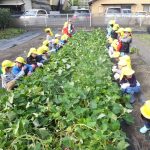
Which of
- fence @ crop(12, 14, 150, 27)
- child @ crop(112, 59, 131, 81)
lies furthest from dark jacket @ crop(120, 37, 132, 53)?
fence @ crop(12, 14, 150, 27)

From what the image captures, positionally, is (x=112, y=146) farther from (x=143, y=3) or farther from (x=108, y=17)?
(x=143, y=3)

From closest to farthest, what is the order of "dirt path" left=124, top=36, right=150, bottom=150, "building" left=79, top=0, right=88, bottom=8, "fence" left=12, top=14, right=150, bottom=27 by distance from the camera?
"dirt path" left=124, top=36, right=150, bottom=150 < "fence" left=12, top=14, right=150, bottom=27 < "building" left=79, top=0, right=88, bottom=8

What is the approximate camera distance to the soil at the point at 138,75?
628 cm

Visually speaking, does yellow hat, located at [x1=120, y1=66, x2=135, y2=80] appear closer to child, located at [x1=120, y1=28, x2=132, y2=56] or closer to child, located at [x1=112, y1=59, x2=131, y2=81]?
child, located at [x1=112, y1=59, x2=131, y2=81]

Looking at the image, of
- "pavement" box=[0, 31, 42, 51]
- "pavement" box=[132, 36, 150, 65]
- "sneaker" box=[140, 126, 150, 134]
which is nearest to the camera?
"sneaker" box=[140, 126, 150, 134]

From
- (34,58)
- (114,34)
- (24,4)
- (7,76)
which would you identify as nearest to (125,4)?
(24,4)

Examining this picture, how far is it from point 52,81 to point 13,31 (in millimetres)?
19751

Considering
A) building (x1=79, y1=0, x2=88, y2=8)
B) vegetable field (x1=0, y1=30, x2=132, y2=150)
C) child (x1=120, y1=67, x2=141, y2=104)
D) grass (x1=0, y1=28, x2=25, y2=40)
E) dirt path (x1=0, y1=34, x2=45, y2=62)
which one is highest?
building (x1=79, y1=0, x2=88, y2=8)

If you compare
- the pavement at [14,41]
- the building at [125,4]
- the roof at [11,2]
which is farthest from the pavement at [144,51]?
the roof at [11,2]

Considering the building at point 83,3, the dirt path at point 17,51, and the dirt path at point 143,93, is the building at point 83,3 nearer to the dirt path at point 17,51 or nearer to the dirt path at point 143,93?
the dirt path at point 17,51

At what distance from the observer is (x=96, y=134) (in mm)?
3498

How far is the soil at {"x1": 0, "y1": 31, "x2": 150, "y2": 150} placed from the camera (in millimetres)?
6277

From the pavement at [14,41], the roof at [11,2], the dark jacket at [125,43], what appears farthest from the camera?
the roof at [11,2]

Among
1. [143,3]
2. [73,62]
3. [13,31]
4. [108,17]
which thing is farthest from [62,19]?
[73,62]
